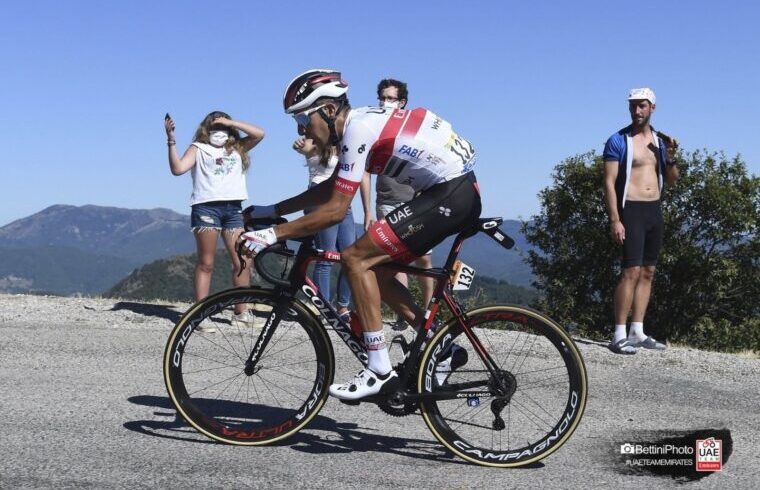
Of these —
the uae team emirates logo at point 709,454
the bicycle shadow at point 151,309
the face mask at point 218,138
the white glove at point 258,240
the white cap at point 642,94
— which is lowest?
the uae team emirates logo at point 709,454

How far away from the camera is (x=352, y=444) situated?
4973 millimetres

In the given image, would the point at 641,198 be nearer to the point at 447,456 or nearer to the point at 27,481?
the point at 447,456

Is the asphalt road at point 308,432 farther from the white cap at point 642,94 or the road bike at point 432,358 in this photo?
the white cap at point 642,94

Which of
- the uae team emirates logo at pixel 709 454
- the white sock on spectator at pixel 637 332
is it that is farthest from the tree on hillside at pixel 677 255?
the uae team emirates logo at pixel 709 454

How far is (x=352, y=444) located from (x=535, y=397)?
1.30 m

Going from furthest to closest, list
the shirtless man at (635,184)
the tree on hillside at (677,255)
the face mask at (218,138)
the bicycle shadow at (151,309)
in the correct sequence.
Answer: the tree on hillside at (677,255), the bicycle shadow at (151,309), the face mask at (218,138), the shirtless man at (635,184)

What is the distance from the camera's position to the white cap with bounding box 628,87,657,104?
8172 millimetres

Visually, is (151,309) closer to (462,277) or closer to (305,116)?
(305,116)

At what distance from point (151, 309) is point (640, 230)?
18.4 feet

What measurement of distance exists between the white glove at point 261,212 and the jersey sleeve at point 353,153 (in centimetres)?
57

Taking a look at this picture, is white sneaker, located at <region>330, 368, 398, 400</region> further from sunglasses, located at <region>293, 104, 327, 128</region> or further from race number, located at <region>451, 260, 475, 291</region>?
sunglasses, located at <region>293, 104, 327, 128</region>

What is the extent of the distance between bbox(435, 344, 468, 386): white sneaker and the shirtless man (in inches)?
160

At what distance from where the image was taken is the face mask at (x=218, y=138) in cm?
858

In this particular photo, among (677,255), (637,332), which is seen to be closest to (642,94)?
(637,332)
